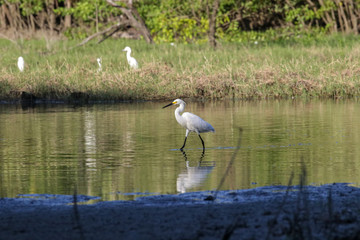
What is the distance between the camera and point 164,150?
11750 millimetres

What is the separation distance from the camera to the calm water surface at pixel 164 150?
8.69m

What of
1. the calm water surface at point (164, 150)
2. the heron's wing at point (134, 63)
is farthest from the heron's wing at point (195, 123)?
the heron's wing at point (134, 63)

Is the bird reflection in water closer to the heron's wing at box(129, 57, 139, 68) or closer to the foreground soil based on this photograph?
the foreground soil

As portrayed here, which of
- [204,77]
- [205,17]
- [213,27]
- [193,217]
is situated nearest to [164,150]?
[193,217]

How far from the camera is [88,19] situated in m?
43.4

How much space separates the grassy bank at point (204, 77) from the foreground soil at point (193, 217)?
15267 mm

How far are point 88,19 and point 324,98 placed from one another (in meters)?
23.6

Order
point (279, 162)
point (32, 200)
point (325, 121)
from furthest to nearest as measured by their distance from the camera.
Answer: point (325, 121), point (279, 162), point (32, 200)

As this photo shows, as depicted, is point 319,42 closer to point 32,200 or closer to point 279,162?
point 279,162

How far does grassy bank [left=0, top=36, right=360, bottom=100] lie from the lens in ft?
75.0

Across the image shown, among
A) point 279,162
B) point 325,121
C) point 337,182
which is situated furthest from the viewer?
point 325,121

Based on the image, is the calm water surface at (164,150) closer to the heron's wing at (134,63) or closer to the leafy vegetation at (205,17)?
the heron's wing at (134,63)

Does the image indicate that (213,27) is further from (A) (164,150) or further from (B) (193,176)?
(B) (193,176)

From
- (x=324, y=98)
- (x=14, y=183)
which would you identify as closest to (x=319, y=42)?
(x=324, y=98)
